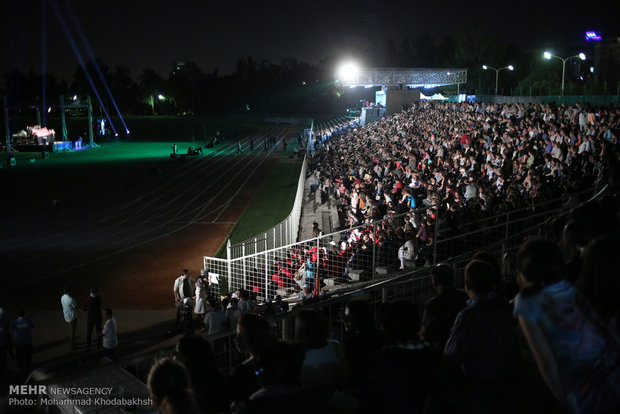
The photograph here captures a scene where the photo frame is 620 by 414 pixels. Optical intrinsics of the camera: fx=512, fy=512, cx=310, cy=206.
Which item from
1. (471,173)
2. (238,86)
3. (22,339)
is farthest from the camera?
(238,86)

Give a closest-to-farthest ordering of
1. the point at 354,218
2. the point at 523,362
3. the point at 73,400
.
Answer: the point at 523,362 < the point at 73,400 < the point at 354,218

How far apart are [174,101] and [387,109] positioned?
103 metres

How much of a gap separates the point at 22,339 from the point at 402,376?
9.79 m

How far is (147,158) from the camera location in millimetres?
51438

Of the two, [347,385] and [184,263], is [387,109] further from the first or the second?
[347,385]

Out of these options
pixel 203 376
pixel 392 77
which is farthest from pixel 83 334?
pixel 392 77

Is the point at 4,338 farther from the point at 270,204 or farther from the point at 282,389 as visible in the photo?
the point at 270,204

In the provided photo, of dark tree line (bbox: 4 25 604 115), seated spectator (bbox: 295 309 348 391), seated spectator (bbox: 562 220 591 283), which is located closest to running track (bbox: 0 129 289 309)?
seated spectator (bbox: 295 309 348 391)

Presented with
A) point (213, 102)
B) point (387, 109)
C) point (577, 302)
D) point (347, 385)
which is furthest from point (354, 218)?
point (213, 102)

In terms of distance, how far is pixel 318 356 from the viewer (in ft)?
12.2

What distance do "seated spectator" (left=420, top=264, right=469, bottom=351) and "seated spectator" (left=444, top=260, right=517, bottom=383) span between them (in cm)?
45

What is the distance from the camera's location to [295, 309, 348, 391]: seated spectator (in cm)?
363

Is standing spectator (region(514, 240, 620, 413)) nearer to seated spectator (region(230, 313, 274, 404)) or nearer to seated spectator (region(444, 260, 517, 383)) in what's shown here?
seated spectator (region(444, 260, 517, 383))

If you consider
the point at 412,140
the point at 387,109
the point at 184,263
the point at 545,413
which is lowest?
the point at 184,263
